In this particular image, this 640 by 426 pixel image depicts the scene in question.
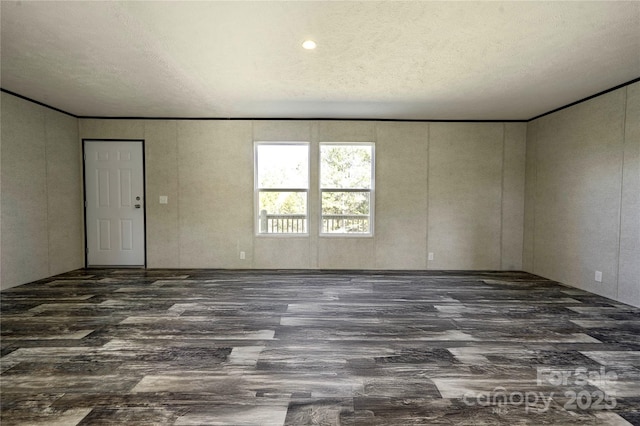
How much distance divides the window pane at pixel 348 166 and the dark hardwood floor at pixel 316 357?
201 centimetres

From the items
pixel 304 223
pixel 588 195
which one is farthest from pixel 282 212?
pixel 588 195

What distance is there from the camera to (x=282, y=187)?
525 cm

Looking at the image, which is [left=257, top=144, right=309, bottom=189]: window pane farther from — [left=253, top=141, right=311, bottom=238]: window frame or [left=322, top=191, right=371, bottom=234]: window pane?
[left=322, top=191, right=371, bottom=234]: window pane

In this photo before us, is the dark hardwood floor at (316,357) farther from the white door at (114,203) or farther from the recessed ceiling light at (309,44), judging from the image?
the recessed ceiling light at (309,44)

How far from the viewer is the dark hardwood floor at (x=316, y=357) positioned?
66.6 inches

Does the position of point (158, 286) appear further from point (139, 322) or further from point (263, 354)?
point (263, 354)

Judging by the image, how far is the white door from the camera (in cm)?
520

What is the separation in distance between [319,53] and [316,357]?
264 cm

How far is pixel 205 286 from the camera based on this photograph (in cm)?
416

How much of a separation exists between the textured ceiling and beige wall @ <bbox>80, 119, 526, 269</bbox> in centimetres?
77

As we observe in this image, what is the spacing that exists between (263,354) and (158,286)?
2.58 m

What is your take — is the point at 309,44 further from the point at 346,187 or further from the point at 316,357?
the point at 346,187

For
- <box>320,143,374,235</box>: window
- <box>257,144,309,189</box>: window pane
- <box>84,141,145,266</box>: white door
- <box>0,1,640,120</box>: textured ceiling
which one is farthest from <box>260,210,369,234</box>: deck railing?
<box>84,141,145,266</box>: white door

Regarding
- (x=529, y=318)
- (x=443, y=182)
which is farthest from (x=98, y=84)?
(x=529, y=318)
